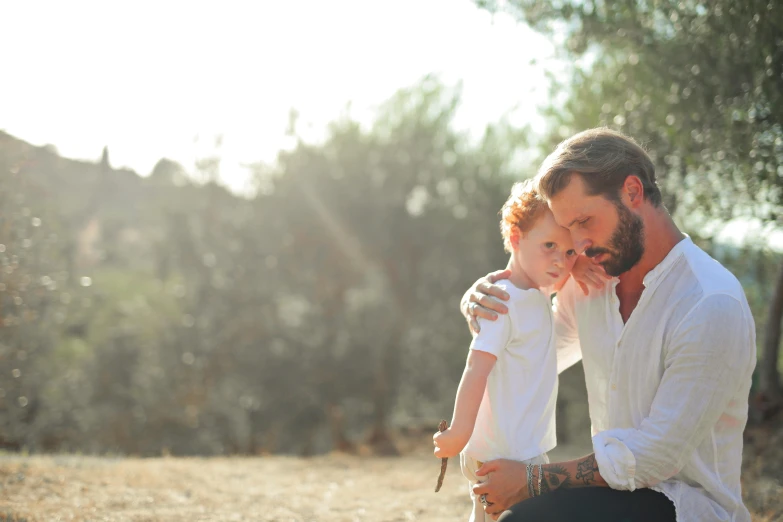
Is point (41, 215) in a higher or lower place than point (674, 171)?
lower

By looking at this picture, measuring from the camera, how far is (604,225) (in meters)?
2.87

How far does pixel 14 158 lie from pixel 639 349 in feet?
22.3

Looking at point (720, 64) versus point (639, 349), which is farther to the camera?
point (720, 64)

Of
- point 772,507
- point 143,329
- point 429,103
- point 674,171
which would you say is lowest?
point 772,507

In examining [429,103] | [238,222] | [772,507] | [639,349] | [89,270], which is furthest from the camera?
[89,270]

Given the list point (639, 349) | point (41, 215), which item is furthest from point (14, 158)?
point (639, 349)

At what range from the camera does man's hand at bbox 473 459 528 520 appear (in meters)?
2.84

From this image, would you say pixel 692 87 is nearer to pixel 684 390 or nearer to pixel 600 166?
pixel 600 166

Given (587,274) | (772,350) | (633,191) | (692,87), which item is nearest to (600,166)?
(633,191)

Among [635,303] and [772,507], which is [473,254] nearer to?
[772,507]

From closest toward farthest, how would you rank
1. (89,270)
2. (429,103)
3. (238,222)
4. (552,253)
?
1. (552,253)
2. (429,103)
3. (238,222)
4. (89,270)

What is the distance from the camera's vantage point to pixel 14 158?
7250mm

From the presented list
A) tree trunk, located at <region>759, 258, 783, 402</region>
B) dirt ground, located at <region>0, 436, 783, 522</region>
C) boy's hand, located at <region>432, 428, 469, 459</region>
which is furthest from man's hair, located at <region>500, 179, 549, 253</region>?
tree trunk, located at <region>759, 258, 783, 402</region>

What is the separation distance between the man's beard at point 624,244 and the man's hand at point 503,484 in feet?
3.03
